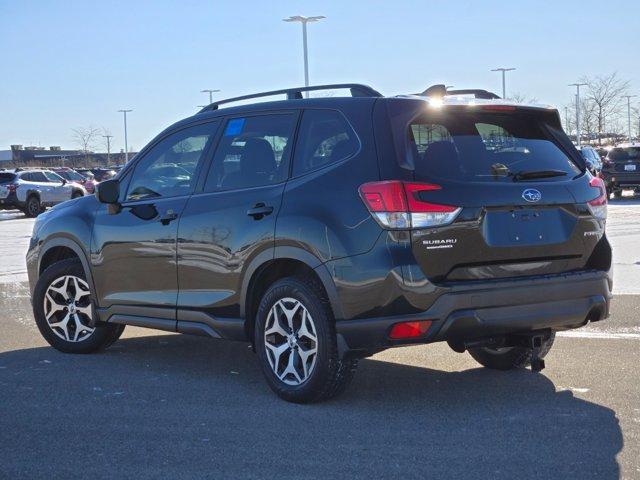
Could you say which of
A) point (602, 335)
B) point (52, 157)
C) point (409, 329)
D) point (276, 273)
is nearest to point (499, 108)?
point (409, 329)

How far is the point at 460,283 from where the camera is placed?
5.49 m

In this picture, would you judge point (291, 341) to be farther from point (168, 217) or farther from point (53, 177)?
point (53, 177)

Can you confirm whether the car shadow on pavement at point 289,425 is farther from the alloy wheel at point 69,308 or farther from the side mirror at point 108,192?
the side mirror at point 108,192

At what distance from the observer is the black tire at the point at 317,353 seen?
5770 mm

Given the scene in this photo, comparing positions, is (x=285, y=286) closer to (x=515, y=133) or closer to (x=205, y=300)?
(x=205, y=300)

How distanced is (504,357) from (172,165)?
2540 mm

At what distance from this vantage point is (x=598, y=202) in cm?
611

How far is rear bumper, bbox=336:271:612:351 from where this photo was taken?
5.45 metres

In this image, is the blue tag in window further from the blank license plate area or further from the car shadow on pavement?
the blank license plate area

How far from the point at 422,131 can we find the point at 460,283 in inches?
33.9

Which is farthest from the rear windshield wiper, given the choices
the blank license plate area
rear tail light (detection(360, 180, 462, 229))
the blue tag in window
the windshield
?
the windshield

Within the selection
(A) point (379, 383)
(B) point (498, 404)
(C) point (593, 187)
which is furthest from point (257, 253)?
(C) point (593, 187)

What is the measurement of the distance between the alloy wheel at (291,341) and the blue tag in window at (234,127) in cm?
124

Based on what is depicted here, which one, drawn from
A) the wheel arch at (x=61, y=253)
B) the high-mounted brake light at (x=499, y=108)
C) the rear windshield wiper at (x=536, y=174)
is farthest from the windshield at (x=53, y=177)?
the rear windshield wiper at (x=536, y=174)
